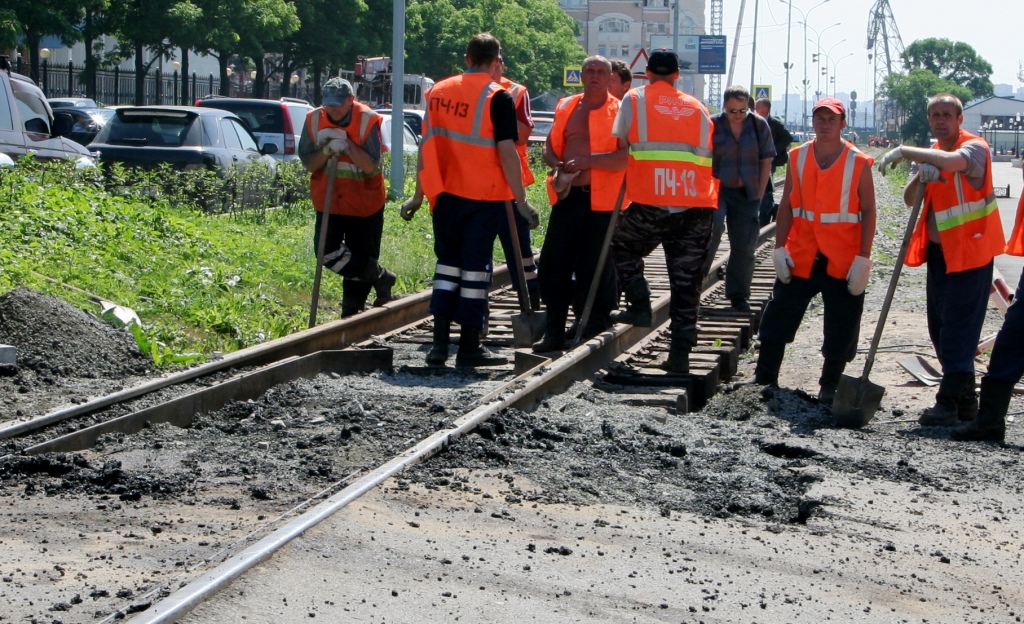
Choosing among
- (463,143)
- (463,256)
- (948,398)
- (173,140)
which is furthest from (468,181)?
(173,140)

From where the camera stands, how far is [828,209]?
24.4 ft

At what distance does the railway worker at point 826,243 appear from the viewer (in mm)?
7363

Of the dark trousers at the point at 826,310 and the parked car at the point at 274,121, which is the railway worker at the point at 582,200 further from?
the parked car at the point at 274,121

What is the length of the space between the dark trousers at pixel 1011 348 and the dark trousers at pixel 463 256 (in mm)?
2867

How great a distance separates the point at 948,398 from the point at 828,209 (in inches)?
46.7

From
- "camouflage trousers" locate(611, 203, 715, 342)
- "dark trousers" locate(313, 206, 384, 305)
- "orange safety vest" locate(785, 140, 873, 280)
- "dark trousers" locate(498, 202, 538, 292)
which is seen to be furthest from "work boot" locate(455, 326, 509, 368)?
"orange safety vest" locate(785, 140, 873, 280)

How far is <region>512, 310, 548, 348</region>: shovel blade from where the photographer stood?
8508mm

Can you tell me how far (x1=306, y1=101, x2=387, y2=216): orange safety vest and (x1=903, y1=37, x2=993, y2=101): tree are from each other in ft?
462

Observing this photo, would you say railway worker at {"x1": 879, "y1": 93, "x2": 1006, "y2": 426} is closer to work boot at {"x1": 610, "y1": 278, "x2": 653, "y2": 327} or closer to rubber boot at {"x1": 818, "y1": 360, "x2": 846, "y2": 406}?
rubber boot at {"x1": 818, "y1": 360, "x2": 846, "y2": 406}

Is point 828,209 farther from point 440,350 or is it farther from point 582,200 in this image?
point 440,350

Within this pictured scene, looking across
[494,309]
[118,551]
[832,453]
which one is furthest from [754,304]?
[118,551]

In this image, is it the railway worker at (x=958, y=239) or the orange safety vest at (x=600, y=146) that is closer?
the railway worker at (x=958, y=239)

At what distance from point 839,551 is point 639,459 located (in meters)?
1.26

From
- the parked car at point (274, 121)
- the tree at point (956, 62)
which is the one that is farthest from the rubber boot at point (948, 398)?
the tree at point (956, 62)
